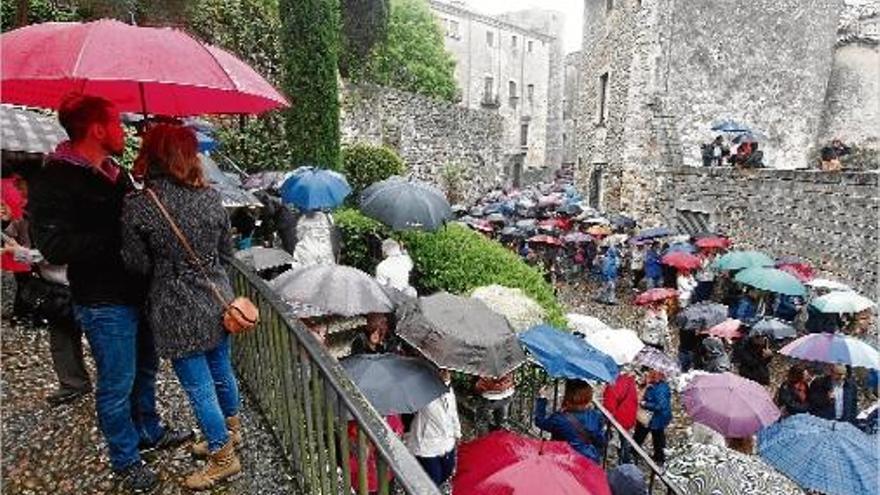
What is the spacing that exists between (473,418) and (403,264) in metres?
2.04

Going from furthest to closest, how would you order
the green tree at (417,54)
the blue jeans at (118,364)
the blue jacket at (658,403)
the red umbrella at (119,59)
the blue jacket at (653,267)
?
the green tree at (417,54)
the blue jacket at (653,267)
the blue jacket at (658,403)
the blue jeans at (118,364)
the red umbrella at (119,59)

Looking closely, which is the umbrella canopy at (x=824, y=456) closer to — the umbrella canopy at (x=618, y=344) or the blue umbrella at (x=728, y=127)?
the umbrella canopy at (x=618, y=344)

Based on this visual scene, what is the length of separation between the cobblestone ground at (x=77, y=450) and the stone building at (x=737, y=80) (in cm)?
1737

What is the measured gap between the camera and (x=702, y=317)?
28.8 feet

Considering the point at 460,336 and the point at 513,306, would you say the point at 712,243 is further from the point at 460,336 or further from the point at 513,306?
the point at 460,336

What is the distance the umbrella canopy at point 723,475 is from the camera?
4.36 m

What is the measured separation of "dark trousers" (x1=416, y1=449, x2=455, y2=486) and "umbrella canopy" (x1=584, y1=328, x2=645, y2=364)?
257 cm

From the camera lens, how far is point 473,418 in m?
7.58

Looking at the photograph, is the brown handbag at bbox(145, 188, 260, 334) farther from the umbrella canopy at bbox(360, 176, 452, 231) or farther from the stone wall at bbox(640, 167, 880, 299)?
the stone wall at bbox(640, 167, 880, 299)

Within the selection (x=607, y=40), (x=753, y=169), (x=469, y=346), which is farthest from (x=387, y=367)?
(x=607, y=40)

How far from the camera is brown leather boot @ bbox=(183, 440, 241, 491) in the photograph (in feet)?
10.1

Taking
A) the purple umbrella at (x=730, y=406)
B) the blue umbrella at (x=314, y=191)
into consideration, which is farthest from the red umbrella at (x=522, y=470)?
the blue umbrella at (x=314, y=191)

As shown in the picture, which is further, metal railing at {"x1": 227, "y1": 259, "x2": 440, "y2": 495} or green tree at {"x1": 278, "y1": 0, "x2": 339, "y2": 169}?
green tree at {"x1": 278, "y1": 0, "x2": 339, "y2": 169}

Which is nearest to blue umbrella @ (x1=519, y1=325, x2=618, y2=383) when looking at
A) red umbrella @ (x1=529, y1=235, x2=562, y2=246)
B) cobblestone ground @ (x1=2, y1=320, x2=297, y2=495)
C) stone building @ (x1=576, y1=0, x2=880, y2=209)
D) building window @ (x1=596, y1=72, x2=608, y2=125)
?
cobblestone ground @ (x1=2, y1=320, x2=297, y2=495)
